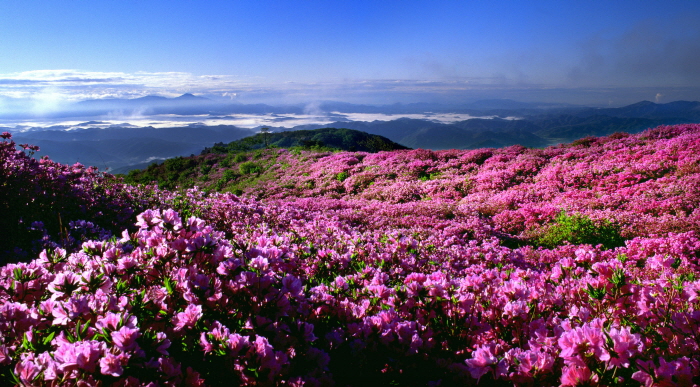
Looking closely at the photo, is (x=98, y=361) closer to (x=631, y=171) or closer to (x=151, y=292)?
(x=151, y=292)

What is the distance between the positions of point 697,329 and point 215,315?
11.5ft

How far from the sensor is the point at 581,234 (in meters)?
8.83

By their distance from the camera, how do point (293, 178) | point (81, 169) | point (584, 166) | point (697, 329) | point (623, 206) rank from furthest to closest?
point (293, 178) < point (584, 166) < point (623, 206) < point (81, 169) < point (697, 329)

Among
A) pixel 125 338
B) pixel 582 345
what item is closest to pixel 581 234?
pixel 582 345

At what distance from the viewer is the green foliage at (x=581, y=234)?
27.9 feet

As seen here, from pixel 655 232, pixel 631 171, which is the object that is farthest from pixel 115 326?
pixel 631 171

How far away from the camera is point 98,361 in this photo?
1756mm

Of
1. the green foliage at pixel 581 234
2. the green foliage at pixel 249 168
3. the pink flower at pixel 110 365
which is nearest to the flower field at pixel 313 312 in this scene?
the pink flower at pixel 110 365

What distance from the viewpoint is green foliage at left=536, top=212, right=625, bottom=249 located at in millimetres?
8508

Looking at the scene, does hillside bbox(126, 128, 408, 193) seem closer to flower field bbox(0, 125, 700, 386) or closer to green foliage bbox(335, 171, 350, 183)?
green foliage bbox(335, 171, 350, 183)

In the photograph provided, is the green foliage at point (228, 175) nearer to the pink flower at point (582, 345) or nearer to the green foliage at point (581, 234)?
the green foliage at point (581, 234)

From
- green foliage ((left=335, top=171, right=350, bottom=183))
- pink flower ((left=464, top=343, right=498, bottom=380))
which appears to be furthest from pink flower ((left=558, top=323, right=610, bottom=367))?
green foliage ((left=335, top=171, right=350, bottom=183))

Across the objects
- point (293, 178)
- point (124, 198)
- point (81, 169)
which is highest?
point (81, 169)

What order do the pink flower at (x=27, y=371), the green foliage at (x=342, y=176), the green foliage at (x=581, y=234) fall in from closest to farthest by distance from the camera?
the pink flower at (x=27, y=371), the green foliage at (x=581, y=234), the green foliage at (x=342, y=176)
